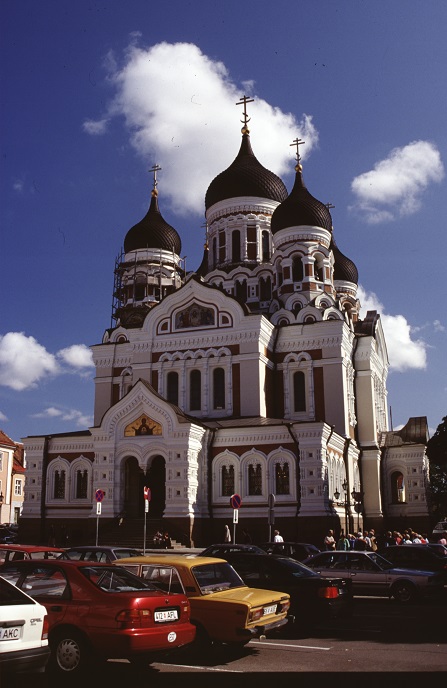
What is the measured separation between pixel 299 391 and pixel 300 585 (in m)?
24.6

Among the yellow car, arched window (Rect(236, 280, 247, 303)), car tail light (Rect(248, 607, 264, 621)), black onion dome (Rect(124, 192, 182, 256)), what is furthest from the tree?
car tail light (Rect(248, 607, 264, 621))

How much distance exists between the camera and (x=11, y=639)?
23.5ft

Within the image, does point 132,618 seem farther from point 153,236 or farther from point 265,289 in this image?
point 153,236

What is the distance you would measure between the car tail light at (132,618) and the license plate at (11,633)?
159 cm

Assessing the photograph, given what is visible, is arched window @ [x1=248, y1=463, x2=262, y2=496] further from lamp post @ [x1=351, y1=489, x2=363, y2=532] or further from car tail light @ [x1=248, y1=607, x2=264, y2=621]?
car tail light @ [x1=248, y1=607, x2=264, y2=621]

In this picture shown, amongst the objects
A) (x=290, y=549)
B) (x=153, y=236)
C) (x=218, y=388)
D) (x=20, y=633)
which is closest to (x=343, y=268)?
(x=153, y=236)

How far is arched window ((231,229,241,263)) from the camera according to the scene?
1768 inches

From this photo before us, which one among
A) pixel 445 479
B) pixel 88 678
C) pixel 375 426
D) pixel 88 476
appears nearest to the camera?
pixel 88 678

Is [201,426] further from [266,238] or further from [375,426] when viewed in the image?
[266,238]

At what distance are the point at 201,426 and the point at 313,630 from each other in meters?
19.3

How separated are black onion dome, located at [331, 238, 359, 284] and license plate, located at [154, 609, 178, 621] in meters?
44.6

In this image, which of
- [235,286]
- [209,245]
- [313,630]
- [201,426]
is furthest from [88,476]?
[313,630]

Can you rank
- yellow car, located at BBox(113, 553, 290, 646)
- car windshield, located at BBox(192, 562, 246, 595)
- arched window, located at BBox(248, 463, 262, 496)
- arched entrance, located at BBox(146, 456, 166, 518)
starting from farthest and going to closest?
arched entrance, located at BBox(146, 456, 166, 518) → arched window, located at BBox(248, 463, 262, 496) → car windshield, located at BBox(192, 562, 246, 595) → yellow car, located at BBox(113, 553, 290, 646)

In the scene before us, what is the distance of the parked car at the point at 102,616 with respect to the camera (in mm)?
8523
